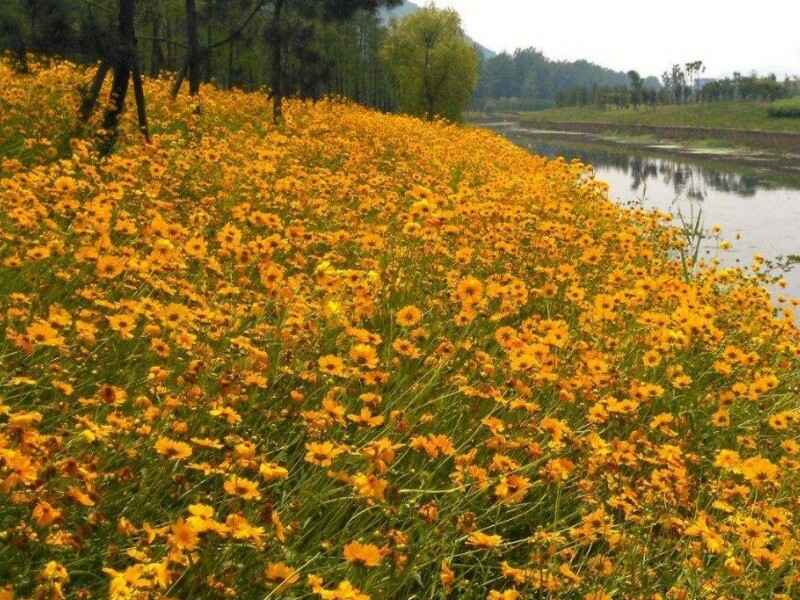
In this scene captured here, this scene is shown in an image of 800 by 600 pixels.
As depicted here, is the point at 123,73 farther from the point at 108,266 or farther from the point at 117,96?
the point at 108,266

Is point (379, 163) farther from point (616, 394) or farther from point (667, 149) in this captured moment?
point (667, 149)

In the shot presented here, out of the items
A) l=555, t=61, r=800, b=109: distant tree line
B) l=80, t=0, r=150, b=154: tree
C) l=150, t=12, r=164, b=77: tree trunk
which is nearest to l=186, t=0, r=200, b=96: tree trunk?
l=80, t=0, r=150, b=154: tree

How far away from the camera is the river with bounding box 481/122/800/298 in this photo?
14.1 metres

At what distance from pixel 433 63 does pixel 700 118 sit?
55330mm

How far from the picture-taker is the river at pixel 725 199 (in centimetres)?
1407

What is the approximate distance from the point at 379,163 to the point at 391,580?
9.66 metres

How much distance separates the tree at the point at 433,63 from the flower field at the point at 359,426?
4002 cm

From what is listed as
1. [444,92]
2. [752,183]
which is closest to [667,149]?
[444,92]

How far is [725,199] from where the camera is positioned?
1034 inches

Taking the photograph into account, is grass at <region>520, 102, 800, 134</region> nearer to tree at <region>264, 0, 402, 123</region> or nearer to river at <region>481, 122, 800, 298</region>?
river at <region>481, 122, 800, 298</region>

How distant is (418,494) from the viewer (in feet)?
8.87

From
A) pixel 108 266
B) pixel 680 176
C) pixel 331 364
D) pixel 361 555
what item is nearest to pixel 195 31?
pixel 108 266

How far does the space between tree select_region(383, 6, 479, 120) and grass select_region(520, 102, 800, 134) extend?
41.7m

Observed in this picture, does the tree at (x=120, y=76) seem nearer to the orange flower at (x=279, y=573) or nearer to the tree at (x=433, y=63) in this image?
the orange flower at (x=279, y=573)
